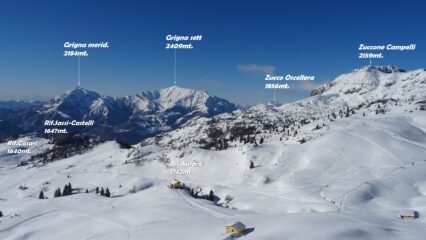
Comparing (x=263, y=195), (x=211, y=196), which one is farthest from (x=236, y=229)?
(x=211, y=196)

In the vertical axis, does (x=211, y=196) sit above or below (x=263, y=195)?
below

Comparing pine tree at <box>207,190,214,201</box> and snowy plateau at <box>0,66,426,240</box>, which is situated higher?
snowy plateau at <box>0,66,426,240</box>

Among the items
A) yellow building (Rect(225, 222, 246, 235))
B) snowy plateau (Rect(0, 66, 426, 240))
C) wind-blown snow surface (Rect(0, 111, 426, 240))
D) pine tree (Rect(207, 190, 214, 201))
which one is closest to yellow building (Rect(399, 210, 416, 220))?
snowy plateau (Rect(0, 66, 426, 240))

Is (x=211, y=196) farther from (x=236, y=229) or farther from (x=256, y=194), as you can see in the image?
(x=236, y=229)

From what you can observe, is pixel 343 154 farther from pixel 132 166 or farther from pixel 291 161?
pixel 132 166

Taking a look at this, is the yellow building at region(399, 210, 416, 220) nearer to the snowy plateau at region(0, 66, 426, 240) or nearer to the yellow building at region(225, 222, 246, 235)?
the snowy plateau at region(0, 66, 426, 240)

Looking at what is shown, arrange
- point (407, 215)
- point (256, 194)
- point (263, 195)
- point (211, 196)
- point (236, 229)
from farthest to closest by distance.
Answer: point (211, 196) < point (256, 194) < point (263, 195) < point (407, 215) < point (236, 229)

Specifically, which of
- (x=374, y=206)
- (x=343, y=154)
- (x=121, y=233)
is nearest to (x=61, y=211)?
(x=121, y=233)

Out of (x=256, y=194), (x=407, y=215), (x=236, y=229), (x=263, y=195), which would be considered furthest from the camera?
(x=256, y=194)

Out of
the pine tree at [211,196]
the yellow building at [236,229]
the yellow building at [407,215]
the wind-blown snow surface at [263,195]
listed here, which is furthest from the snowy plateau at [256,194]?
the pine tree at [211,196]
